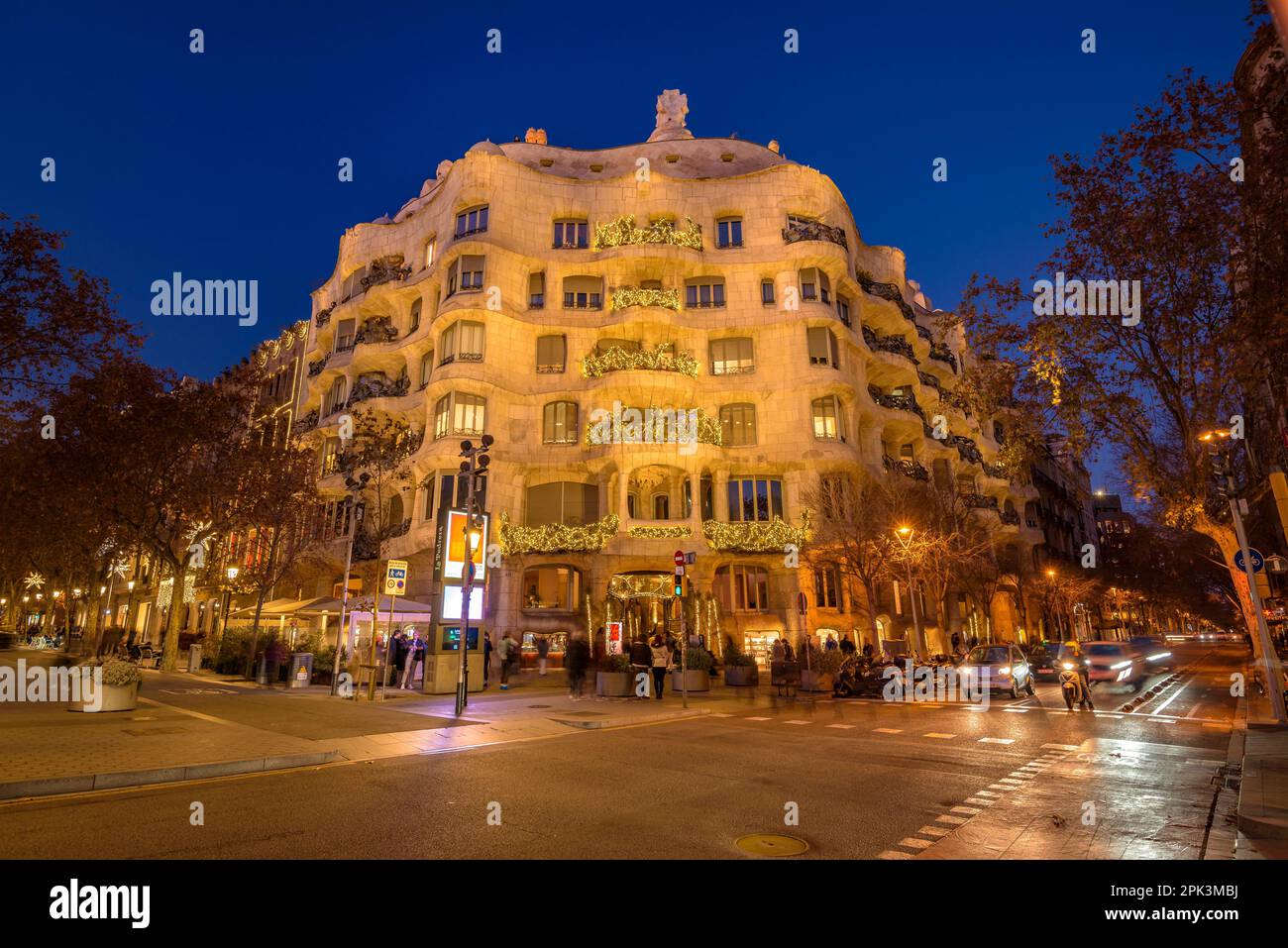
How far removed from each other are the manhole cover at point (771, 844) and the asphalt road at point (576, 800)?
0.14 m

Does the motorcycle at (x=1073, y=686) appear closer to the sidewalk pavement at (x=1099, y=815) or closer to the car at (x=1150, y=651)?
the sidewalk pavement at (x=1099, y=815)

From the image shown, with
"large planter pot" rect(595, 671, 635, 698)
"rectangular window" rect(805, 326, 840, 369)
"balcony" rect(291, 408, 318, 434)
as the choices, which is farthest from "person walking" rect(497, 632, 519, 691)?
"balcony" rect(291, 408, 318, 434)

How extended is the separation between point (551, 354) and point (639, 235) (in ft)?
25.6

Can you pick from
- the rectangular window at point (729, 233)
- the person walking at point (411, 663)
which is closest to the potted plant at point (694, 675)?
the person walking at point (411, 663)

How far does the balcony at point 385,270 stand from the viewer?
3772 cm

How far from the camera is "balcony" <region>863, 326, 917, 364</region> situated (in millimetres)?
38750

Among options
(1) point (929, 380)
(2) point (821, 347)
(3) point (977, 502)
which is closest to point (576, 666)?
(2) point (821, 347)

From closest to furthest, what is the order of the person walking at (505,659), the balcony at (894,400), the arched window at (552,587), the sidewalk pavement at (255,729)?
the sidewalk pavement at (255,729) → the person walking at (505,659) → the arched window at (552,587) → the balcony at (894,400)

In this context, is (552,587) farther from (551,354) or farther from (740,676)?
(551,354)

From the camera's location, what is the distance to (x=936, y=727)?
44.8 ft

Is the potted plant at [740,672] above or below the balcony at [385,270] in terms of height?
below

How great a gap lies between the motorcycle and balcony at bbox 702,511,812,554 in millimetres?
13538

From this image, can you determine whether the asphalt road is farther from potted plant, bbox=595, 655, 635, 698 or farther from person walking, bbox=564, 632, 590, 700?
potted plant, bbox=595, 655, 635, 698
